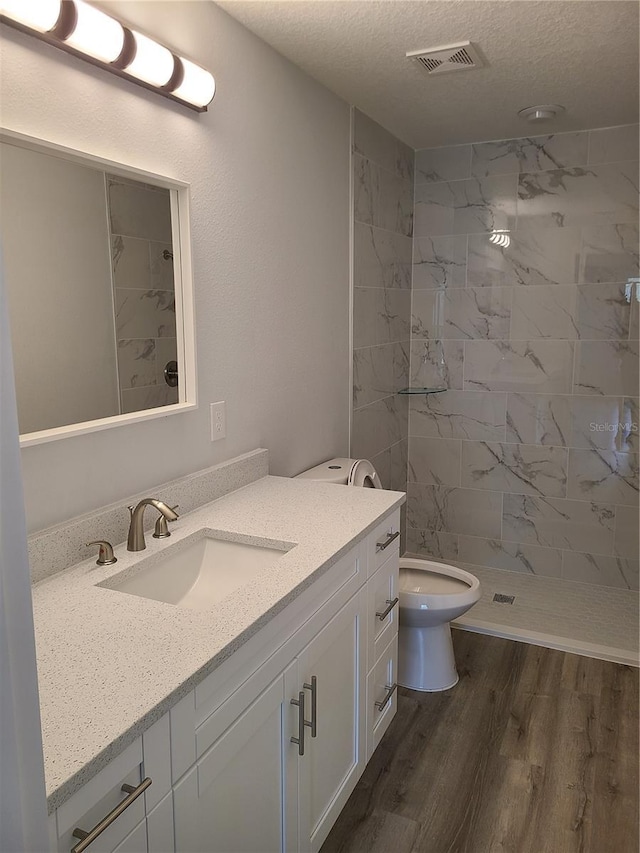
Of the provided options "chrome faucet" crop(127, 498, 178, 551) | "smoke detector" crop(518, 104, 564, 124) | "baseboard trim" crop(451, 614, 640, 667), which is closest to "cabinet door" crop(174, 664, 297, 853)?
"chrome faucet" crop(127, 498, 178, 551)

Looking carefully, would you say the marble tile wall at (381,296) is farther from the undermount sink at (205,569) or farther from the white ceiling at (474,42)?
the undermount sink at (205,569)

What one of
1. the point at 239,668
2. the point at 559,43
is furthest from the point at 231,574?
the point at 559,43

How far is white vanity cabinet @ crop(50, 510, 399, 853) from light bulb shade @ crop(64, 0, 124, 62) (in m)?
1.32

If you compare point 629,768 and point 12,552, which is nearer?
point 12,552

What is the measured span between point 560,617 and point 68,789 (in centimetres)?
282

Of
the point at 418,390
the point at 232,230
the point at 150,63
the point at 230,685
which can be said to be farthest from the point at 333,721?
the point at 418,390

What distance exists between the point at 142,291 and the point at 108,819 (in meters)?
1.26

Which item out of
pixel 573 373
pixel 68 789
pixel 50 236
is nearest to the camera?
pixel 68 789

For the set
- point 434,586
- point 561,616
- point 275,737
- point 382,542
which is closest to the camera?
point 275,737

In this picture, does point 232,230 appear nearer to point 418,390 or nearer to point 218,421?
point 218,421

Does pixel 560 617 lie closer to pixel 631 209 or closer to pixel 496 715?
pixel 496 715

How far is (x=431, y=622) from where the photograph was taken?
251cm

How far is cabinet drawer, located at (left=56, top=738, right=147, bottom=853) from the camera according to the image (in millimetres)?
895

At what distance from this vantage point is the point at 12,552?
0.55 metres
